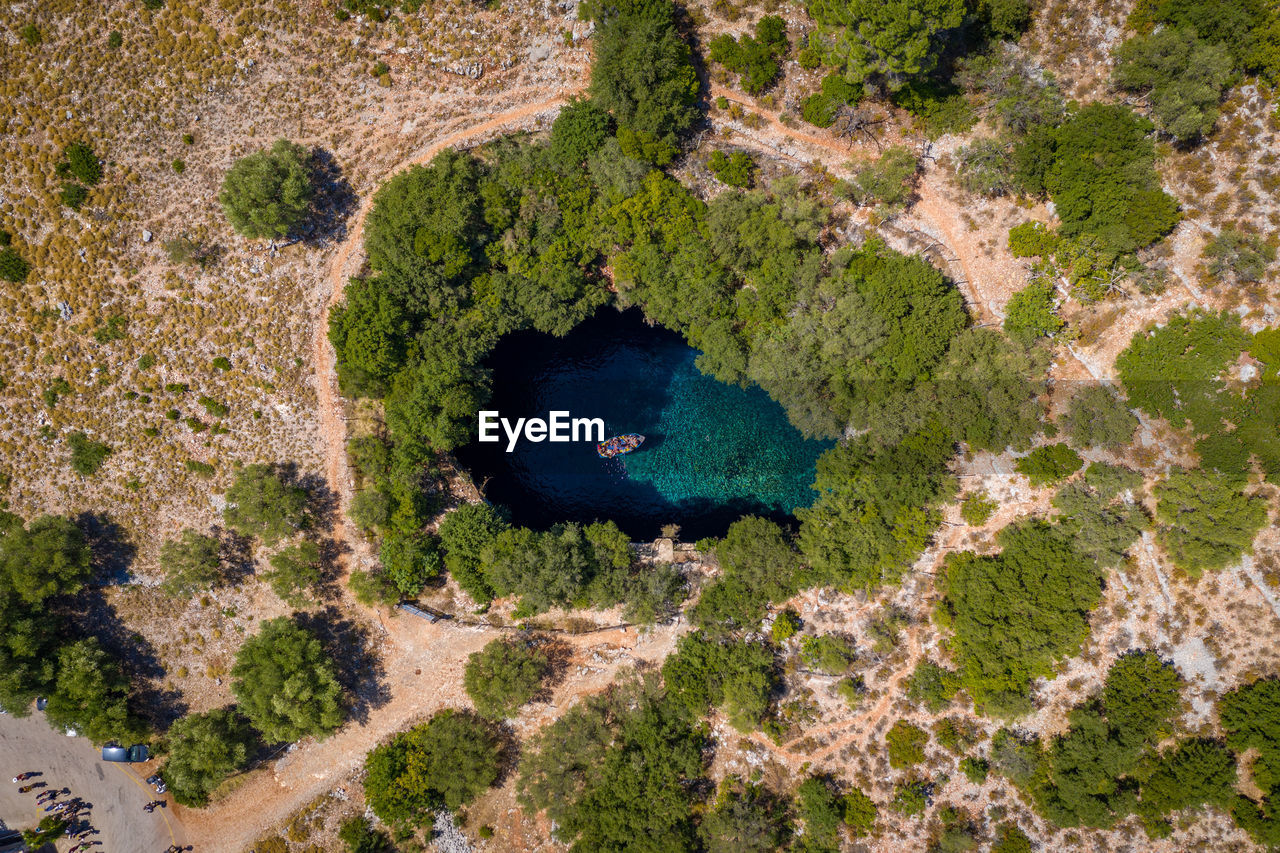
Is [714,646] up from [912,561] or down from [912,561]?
down

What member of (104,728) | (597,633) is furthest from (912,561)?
(104,728)

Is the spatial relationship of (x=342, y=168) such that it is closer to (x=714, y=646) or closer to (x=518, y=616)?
(x=518, y=616)

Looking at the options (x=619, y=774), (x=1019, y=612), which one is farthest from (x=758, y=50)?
(x=619, y=774)

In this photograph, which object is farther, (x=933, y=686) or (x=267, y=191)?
(x=933, y=686)

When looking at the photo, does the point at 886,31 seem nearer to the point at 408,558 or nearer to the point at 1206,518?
the point at 1206,518

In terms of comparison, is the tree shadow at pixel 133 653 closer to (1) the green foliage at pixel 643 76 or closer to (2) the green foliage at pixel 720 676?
(2) the green foliage at pixel 720 676

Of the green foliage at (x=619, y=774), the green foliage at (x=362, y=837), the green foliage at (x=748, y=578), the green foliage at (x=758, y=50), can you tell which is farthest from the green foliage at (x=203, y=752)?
the green foliage at (x=758, y=50)
